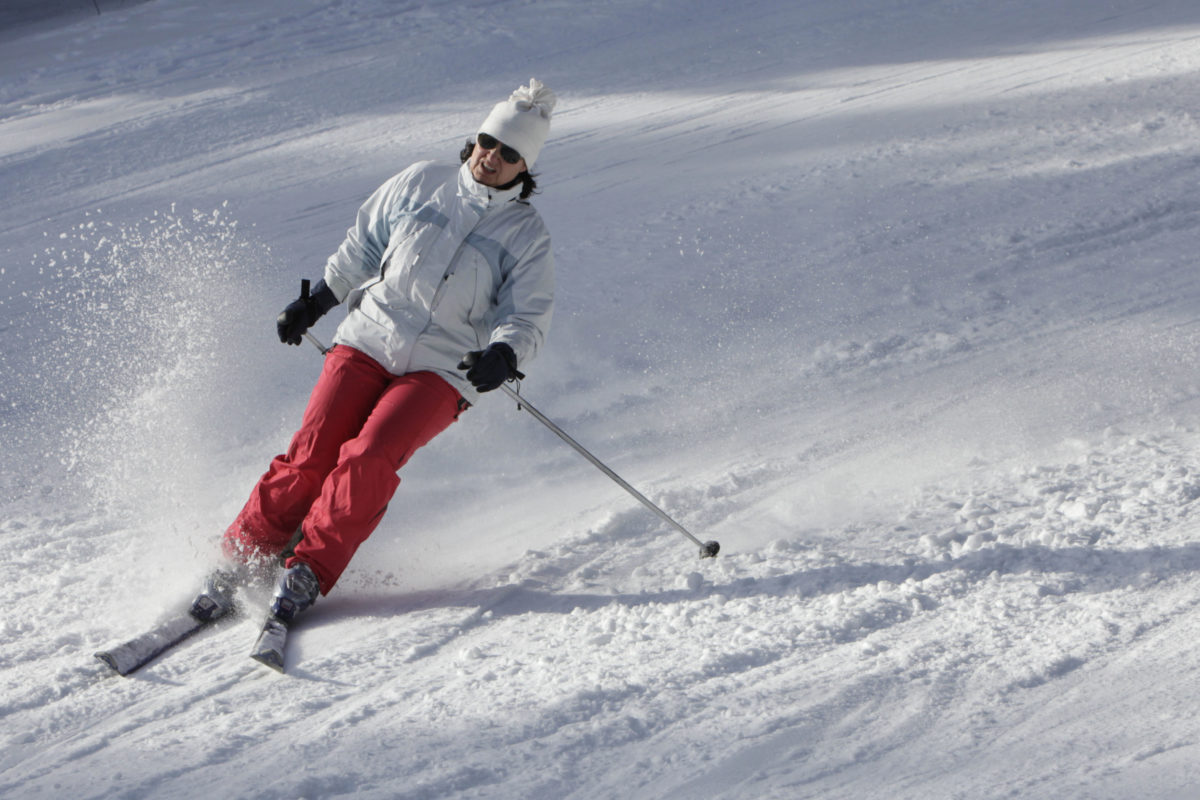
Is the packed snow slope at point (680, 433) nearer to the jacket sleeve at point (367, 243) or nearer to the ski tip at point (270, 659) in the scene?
the ski tip at point (270, 659)

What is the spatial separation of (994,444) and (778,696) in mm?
1811

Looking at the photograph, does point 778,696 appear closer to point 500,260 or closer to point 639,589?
point 639,589

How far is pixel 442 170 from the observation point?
345 cm

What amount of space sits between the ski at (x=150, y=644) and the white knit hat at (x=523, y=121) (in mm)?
1722

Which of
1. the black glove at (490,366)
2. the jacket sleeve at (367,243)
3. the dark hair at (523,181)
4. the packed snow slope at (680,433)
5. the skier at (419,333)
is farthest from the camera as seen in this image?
the jacket sleeve at (367,243)

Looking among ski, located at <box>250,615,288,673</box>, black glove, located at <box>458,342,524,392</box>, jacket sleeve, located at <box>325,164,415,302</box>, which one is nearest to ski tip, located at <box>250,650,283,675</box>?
ski, located at <box>250,615,288,673</box>

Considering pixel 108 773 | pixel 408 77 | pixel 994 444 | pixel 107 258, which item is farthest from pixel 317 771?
pixel 408 77

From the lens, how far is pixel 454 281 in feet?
10.8

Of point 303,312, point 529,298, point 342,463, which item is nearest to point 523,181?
point 529,298

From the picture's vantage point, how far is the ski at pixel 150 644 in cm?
296

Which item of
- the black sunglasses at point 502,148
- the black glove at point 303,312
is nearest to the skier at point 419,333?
the black sunglasses at point 502,148

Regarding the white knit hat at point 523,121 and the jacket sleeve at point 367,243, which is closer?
the white knit hat at point 523,121

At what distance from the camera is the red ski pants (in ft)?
10.3

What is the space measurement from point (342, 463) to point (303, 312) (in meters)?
0.67
